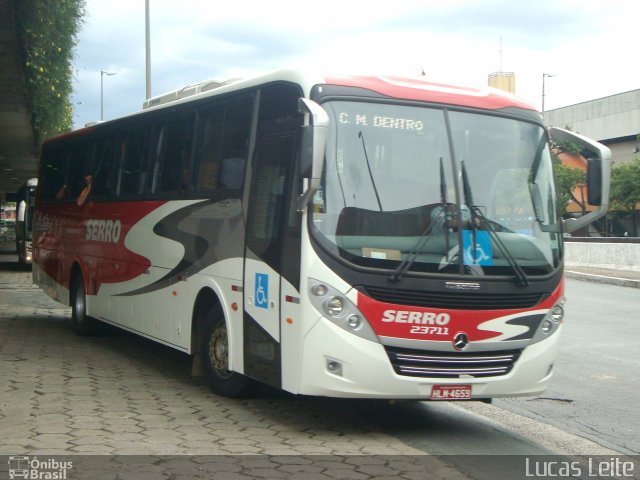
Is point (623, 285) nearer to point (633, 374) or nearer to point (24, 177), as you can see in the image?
point (633, 374)

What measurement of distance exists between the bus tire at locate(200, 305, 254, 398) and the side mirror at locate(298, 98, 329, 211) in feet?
7.31

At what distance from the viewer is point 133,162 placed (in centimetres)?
1170

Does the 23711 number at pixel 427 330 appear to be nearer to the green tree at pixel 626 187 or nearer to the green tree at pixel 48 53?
the green tree at pixel 48 53

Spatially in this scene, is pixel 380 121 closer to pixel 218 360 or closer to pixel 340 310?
pixel 340 310

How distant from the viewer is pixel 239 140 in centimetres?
870

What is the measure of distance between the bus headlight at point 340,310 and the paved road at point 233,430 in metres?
0.87

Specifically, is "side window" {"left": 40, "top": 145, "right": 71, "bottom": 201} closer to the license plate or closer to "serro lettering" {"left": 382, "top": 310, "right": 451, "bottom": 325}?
"serro lettering" {"left": 382, "top": 310, "right": 451, "bottom": 325}

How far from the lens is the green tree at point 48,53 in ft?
56.8

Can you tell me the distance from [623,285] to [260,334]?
19799mm

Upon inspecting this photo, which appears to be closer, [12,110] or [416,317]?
[416,317]

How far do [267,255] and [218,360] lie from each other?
1.59 m

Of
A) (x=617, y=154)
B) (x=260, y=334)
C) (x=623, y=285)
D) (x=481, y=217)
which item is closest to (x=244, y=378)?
(x=260, y=334)

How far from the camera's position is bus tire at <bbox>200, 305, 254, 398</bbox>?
8.59m

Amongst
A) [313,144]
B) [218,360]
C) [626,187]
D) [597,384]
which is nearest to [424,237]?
→ [313,144]
